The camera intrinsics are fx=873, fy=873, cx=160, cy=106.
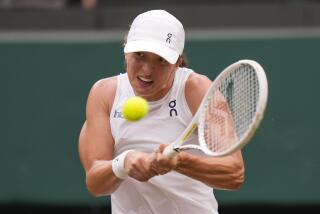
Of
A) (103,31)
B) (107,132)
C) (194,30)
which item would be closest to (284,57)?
(194,30)

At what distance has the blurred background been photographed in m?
6.62

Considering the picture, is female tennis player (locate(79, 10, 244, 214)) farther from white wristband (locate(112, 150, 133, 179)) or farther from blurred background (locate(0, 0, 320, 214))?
blurred background (locate(0, 0, 320, 214))

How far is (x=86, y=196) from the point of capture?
6793mm

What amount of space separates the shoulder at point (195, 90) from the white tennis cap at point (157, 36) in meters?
0.15

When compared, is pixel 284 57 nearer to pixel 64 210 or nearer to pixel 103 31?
pixel 103 31

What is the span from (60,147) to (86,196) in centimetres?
44

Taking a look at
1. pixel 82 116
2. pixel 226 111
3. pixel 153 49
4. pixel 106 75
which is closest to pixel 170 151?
pixel 226 111

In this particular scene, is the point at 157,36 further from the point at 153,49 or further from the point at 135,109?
the point at 135,109

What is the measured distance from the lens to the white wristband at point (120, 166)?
3.47m

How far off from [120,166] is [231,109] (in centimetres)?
51

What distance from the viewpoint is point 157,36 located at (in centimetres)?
365

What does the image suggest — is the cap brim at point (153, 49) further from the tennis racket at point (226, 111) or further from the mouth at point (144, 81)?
the tennis racket at point (226, 111)

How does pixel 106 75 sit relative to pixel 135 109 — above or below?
below

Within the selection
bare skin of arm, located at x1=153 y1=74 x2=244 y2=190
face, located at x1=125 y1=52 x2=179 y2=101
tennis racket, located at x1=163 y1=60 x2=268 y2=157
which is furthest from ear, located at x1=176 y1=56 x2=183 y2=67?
bare skin of arm, located at x1=153 y1=74 x2=244 y2=190
